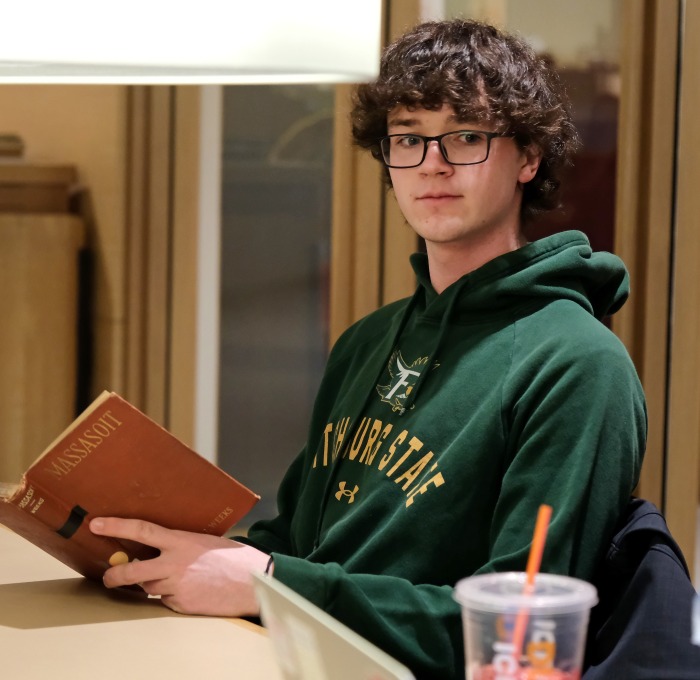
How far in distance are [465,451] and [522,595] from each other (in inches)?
22.7

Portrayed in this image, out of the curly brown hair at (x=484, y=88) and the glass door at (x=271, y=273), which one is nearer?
the curly brown hair at (x=484, y=88)

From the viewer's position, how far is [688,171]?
2.50 meters

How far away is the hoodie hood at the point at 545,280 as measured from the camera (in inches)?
58.6

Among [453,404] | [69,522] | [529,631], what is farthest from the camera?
[453,404]

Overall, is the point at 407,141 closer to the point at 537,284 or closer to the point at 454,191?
the point at 454,191

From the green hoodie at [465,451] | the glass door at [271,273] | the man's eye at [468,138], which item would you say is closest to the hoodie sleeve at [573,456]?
the green hoodie at [465,451]

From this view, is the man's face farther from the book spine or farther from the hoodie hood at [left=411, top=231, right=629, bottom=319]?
the book spine

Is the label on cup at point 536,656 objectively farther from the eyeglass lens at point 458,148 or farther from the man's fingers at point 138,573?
the eyeglass lens at point 458,148

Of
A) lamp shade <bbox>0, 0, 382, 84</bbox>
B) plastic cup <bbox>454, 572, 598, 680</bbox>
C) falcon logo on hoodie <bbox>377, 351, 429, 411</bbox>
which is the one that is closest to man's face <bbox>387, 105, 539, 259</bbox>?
falcon logo on hoodie <bbox>377, 351, 429, 411</bbox>

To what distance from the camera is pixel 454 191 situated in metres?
1.58

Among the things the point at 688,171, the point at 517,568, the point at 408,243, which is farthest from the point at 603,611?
the point at 408,243

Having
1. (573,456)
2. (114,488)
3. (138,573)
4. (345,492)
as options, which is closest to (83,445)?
(114,488)

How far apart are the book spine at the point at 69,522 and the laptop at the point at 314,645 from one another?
0.45 m

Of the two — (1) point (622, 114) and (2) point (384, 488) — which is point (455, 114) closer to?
(2) point (384, 488)
